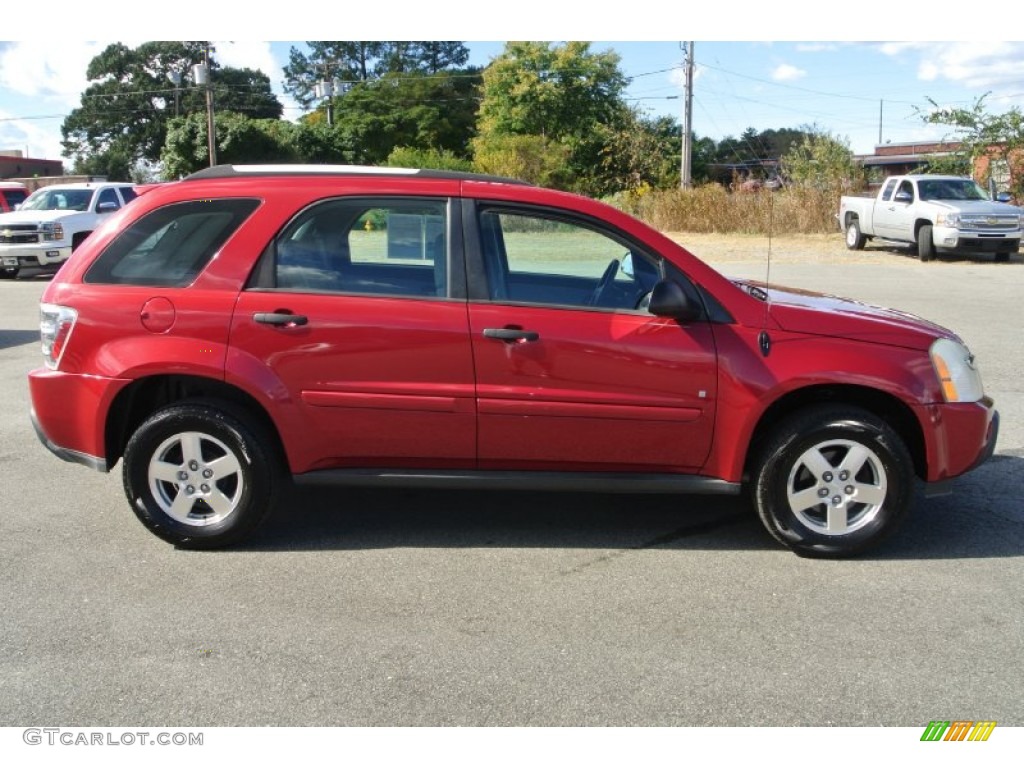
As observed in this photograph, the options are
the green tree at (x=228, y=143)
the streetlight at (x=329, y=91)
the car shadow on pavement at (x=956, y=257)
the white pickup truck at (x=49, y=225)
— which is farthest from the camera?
the streetlight at (x=329, y=91)

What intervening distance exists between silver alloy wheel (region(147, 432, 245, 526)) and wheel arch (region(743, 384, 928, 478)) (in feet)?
8.19

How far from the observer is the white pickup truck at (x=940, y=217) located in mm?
20125

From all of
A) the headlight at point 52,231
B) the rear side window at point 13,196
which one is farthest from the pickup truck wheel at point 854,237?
the rear side window at point 13,196

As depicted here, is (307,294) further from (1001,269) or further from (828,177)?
(828,177)

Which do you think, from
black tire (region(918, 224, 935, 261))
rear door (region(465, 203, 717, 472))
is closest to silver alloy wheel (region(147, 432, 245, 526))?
rear door (region(465, 203, 717, 472))

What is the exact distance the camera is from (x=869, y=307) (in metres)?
5.10

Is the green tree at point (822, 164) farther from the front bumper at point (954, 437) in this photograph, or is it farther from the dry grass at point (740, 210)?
the front bumper at point (954, 437)

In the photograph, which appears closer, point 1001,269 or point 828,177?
point 1001,269

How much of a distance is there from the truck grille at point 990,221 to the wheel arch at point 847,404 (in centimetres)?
1749

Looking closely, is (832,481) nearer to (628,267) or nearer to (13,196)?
(628,267)

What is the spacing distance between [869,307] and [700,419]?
127cm

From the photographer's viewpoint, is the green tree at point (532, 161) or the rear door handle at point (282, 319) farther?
the green tree at point (532, 161)
